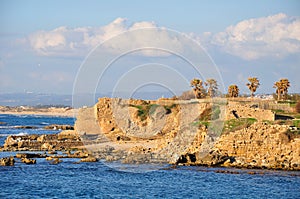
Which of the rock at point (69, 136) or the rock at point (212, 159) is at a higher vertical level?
the rock at point (69, 136)

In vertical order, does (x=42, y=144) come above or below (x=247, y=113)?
below

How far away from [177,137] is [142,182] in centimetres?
1231

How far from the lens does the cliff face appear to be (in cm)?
4075

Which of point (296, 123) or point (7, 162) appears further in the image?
point (296, 123)

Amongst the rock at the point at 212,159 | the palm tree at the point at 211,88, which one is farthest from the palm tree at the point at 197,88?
the rock at the point at 212,159

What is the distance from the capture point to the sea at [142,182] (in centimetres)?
3091

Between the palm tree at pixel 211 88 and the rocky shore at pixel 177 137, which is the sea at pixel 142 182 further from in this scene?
the palm tree at pixel 211 88

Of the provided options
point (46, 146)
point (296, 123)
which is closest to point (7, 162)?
point (46, 146)

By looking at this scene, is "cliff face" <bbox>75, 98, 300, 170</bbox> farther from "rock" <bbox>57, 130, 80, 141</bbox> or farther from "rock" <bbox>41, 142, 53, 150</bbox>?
"rock" <bbox>41, 142, 53, 150</bbox>

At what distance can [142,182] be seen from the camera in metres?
35.1

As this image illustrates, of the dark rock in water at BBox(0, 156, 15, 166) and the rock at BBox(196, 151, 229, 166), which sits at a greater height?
the rock at BBox(196, 151, 229, 166)

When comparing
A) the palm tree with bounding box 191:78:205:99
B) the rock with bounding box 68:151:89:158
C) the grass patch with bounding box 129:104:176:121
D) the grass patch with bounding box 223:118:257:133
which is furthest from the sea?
the palm tree with bounding box 191:78:205:99

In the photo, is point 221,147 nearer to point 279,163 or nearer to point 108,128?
point 279,163

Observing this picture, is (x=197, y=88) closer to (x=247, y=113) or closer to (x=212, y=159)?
(x=247, y=113)
